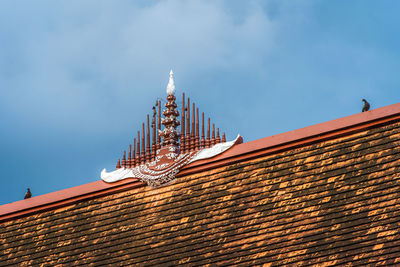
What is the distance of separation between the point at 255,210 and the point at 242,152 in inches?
44.9

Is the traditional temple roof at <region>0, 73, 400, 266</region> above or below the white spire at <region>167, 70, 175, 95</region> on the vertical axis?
below

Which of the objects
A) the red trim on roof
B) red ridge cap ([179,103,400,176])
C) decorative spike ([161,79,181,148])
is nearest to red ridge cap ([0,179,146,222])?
the red trim on roof

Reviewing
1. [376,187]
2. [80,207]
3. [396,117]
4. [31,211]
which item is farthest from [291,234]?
[31,211]

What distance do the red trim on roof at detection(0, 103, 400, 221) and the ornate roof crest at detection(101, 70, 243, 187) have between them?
0.14 meters

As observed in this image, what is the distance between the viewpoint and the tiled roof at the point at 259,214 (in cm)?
1138

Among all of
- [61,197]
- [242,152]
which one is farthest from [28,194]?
[242,152]

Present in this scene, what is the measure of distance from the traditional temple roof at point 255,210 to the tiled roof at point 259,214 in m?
0.02

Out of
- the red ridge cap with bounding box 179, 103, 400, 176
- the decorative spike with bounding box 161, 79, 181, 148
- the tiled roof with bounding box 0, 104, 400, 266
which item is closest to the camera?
the tiled roof with bounding box 0, 104, 400, 266

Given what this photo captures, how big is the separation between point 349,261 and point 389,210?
933mm

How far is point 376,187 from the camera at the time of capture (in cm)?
1153

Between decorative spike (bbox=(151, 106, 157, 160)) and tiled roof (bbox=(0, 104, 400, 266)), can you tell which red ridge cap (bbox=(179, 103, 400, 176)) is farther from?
decorative spike (bbox=(151, 106, 157, 160))

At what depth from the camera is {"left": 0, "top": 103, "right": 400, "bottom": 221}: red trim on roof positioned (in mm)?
12141

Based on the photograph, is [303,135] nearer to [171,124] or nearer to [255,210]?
[255,210]

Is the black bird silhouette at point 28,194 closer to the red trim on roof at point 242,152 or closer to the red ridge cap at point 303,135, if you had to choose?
the red trim on roof at point 242,152
